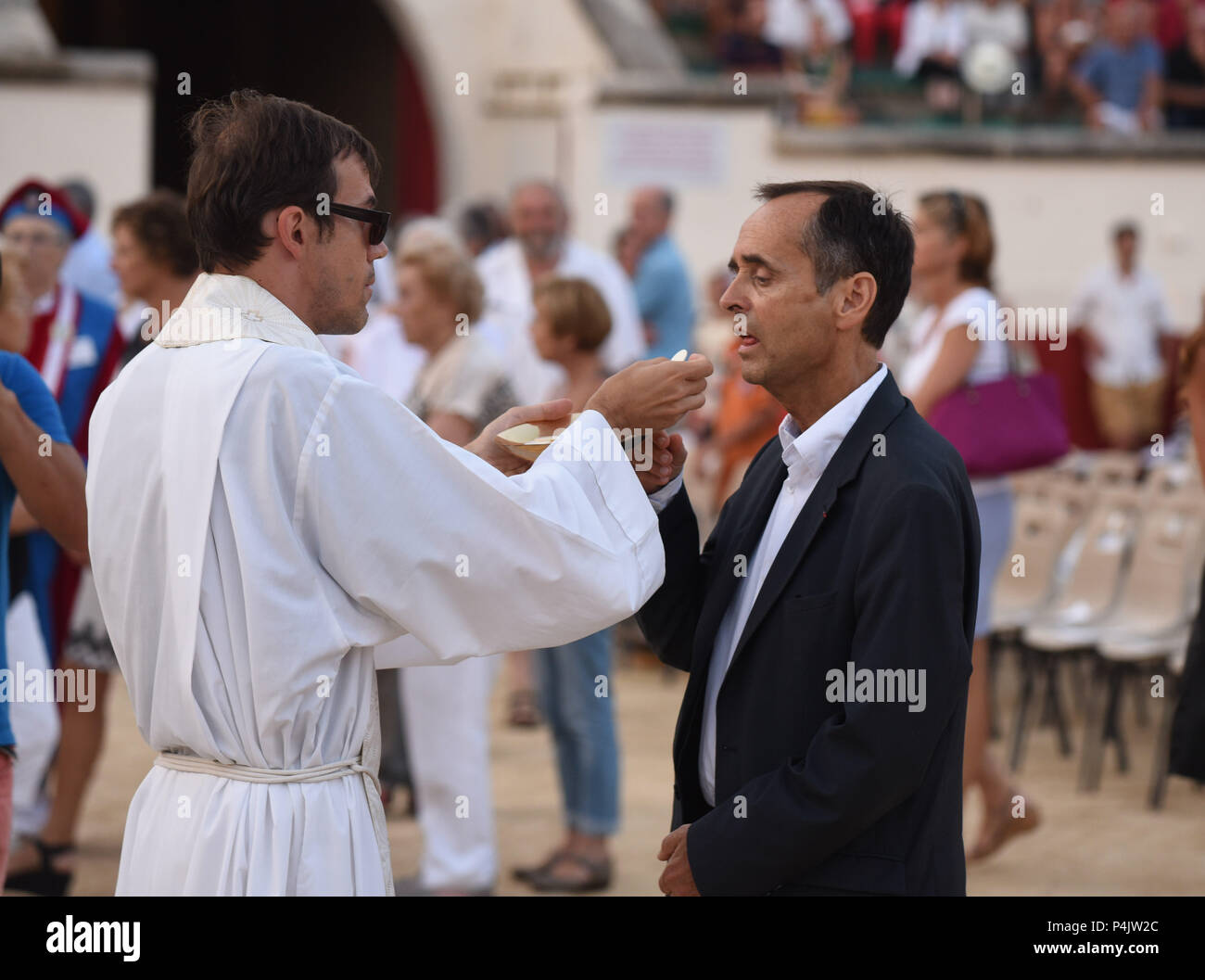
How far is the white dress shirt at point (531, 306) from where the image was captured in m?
7.41

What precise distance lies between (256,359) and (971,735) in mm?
3904

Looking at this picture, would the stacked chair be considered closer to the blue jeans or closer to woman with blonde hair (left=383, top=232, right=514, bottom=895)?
the blue jeans

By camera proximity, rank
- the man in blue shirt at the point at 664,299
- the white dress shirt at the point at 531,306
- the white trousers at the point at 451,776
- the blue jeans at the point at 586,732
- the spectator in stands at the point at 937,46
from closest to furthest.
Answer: the white trousers at the point at 451,776
the blue jeans at the point at 586,732
the white dress shirt at the point at 531,306
the man in blue shirt at the point at 664,299
the spectator in stands at the point at 937,46

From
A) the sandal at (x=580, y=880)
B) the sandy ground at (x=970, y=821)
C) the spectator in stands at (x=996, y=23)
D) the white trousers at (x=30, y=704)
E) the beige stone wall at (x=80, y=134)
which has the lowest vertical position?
the sandy ground at (x=970, y=821)

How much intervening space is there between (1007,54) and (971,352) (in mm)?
12216

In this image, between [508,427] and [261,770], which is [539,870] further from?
[261,770]

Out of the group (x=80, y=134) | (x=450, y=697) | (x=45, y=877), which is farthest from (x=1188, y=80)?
(x=45, y=877)

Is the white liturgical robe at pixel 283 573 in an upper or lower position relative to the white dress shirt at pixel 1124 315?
lower

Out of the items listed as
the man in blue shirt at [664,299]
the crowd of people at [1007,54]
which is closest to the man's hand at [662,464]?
the man in blue shirt at [664,299]

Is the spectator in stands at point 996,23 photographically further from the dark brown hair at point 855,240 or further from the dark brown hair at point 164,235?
the dark brown hair at point 855,240

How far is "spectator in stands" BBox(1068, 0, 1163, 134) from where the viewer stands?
16328 mm

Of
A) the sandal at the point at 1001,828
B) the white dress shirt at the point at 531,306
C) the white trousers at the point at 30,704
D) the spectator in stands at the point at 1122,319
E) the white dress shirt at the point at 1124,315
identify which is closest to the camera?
the white trousers at the point at 30,704

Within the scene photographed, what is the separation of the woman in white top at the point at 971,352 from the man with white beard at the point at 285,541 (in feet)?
10.4

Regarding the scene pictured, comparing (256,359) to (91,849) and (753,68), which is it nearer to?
(91,849)
